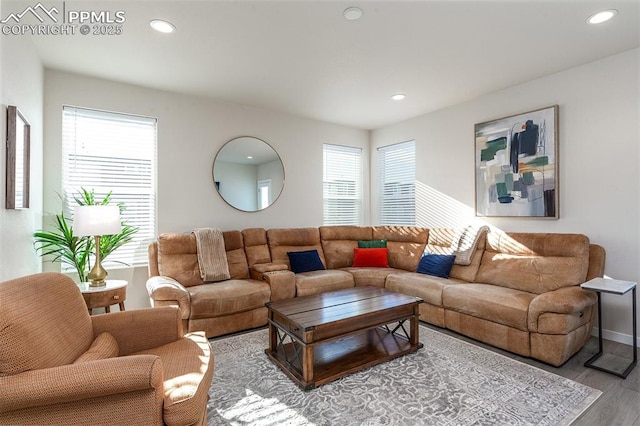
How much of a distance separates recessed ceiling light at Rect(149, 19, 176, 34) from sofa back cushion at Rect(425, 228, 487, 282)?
361 cm

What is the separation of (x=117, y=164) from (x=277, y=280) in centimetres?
221

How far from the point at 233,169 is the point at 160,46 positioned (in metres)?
1.75

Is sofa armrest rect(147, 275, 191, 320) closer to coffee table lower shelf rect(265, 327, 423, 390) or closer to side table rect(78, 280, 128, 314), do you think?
side table rect(78, 280, 128, 314)

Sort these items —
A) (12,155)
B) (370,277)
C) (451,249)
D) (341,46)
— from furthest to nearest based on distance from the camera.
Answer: (370,277)
(451,249)
(341,46)
(12,155)

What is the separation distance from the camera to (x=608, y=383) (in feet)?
7.21

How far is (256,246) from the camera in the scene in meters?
4.06

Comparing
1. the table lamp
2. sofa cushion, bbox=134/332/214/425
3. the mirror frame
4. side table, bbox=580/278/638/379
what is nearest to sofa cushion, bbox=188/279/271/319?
the table lamp

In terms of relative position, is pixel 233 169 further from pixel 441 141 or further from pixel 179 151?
pixel 441 141

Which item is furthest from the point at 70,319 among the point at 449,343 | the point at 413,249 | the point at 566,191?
the point at 566,191

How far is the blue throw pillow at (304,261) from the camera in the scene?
159 inches

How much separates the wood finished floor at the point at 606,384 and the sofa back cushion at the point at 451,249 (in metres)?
0.83

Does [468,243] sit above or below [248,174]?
below

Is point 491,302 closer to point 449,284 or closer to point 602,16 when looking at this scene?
point 449,284

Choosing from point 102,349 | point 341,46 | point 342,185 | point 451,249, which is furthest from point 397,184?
point 102,349
